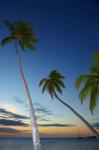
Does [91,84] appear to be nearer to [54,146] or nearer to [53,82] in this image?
[53,82]

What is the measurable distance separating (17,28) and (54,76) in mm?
5875

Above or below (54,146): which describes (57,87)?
below

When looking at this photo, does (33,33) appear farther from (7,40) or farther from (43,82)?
(43,82)

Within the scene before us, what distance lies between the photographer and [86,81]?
1474 cm

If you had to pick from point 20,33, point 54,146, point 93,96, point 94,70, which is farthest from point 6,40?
point 54,146

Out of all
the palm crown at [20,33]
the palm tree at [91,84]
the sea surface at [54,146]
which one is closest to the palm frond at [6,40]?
the palm crown at [20,33]

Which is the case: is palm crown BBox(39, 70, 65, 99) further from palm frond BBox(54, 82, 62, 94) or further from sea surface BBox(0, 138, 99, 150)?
sea surface BBox(0, 138, 99, 150)

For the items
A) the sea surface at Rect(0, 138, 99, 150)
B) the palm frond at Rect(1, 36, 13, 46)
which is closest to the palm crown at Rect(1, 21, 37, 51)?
the palm frond at Rect(1, 36, 13, 46)

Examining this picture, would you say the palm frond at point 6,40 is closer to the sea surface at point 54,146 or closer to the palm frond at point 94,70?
the palm frond at point 94,70

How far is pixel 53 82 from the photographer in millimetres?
21266

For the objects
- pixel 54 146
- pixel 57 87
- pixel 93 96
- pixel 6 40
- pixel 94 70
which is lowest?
pixel 93 96

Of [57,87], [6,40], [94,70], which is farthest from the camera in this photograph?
[57,87]

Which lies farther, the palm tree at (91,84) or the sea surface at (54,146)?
the sea surface at (54,146)

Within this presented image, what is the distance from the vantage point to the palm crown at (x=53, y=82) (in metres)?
20.5
